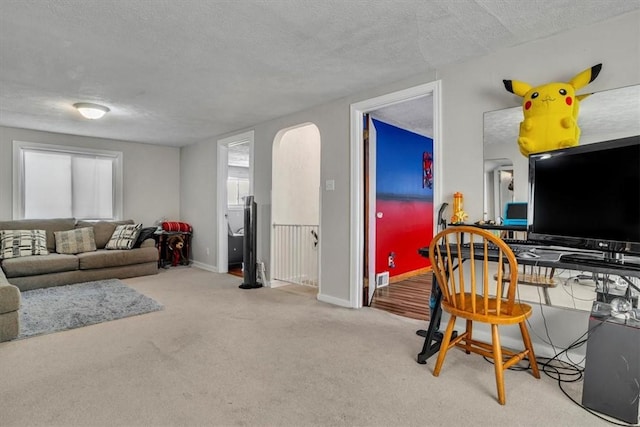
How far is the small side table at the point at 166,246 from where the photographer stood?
19.0 ft

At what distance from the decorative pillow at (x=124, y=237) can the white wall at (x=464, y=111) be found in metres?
2.03

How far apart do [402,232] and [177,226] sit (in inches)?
151

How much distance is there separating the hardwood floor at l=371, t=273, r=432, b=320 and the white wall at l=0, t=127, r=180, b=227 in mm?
4361

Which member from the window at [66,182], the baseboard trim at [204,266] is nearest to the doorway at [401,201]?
the baseboard trim at [204,266]

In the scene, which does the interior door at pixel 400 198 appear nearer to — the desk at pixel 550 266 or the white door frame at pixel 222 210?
the desk at pixel 550 266

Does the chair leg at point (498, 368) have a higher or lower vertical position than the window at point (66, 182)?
lower

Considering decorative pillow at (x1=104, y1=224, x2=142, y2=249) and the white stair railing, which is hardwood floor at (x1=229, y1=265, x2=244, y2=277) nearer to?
the white stair railing

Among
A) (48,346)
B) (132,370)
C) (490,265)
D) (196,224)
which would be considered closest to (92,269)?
(196,224)

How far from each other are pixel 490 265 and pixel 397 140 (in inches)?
101

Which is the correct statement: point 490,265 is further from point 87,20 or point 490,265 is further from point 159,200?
point 159,200

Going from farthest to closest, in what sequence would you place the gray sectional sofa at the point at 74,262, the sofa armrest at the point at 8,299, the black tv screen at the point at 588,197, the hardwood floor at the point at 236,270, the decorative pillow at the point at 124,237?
the hardwood floor at the point at 236,270 → the decorative pillow at the point at 124,237 → the gray sectional sofa at the point at 74,262 → the sofa armrest at the point at 8,299 → the black tv screen at the point at 588,197

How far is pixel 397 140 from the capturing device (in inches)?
184

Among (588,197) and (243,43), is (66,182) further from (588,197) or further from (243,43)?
(588,197)

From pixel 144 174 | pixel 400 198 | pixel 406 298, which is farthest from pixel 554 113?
pixel 144 174
